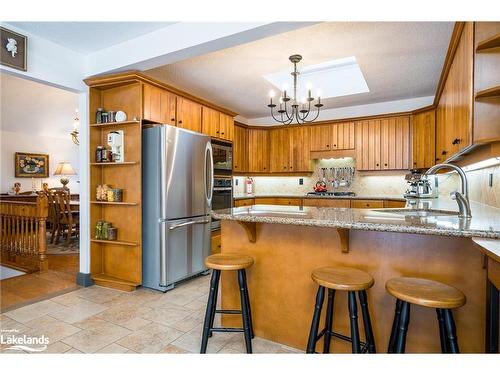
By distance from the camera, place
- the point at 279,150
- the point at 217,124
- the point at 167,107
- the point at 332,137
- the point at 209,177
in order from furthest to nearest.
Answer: the point at 279,150
the point at 332,137
the point at 217,124
the point at 209,177
the point at 167,107

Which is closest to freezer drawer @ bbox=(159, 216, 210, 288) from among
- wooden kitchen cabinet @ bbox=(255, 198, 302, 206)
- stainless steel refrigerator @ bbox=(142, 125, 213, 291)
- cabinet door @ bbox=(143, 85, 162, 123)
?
stainless steel refrigerator @ bbox=(142, 125, 213, 291)

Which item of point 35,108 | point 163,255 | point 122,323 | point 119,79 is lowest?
point 122,323

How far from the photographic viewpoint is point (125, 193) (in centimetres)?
319

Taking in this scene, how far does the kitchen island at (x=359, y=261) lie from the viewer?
153cm

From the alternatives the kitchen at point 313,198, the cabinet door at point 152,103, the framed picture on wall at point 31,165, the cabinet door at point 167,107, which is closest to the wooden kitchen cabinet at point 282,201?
the kitchen at point 313,198

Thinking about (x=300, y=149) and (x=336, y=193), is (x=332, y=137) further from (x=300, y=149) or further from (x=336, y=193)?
(x=336, y=193)

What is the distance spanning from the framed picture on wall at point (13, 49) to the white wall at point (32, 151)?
537 centimetres

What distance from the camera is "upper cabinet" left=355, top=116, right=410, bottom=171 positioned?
15.3 ft

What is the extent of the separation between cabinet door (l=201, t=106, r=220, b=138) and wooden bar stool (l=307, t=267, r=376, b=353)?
2.93m

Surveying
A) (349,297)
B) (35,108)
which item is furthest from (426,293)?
(35,108)

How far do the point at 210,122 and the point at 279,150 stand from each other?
200 centimetres

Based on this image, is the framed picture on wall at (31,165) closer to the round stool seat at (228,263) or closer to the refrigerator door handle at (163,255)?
the refrigerator door handle at (163,255)

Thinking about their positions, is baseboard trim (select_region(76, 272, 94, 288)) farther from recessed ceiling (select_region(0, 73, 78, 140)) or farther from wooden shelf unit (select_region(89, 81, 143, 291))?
recessed ceiling (select_region(0, 73, 78, 140))

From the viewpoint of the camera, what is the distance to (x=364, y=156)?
500cm
